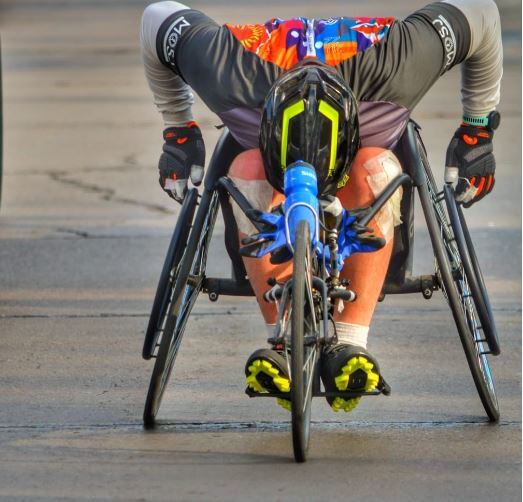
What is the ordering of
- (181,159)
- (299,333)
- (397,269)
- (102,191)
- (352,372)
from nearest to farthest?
(299,333)
(352,372)
(397,269)
(181,159)
(102,191)

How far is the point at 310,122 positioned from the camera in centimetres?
405

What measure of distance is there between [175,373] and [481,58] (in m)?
1.62

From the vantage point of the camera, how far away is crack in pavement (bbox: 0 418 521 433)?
4387 millimetres

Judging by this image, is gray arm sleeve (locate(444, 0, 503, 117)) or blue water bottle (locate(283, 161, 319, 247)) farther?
gray arm sleeve (locate(444, 0, 503, 117))

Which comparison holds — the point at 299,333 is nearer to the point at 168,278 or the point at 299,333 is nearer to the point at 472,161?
the point at 168,278

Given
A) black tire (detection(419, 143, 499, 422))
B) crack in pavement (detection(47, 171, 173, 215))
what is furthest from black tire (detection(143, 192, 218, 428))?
→ crack in pavement (detection(47, 171, 173, 215))

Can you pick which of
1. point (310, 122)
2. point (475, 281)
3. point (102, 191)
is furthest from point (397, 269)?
point (102, 191)

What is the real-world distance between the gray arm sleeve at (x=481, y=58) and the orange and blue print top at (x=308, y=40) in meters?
0.28

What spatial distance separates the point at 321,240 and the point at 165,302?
66cm

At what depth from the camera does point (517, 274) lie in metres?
6.74

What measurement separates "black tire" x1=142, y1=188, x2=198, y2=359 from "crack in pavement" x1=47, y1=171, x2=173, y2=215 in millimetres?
3768

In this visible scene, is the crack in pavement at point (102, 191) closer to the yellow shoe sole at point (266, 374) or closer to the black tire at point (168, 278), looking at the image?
the black tire at point (168, 278)

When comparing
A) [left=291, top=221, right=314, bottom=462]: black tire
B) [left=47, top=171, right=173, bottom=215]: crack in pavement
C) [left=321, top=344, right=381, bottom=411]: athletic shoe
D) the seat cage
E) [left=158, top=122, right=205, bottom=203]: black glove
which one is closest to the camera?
[left=291, top=221, right=314, bottom=462]: black tire

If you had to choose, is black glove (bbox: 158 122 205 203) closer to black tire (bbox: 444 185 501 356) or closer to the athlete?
the athlete
